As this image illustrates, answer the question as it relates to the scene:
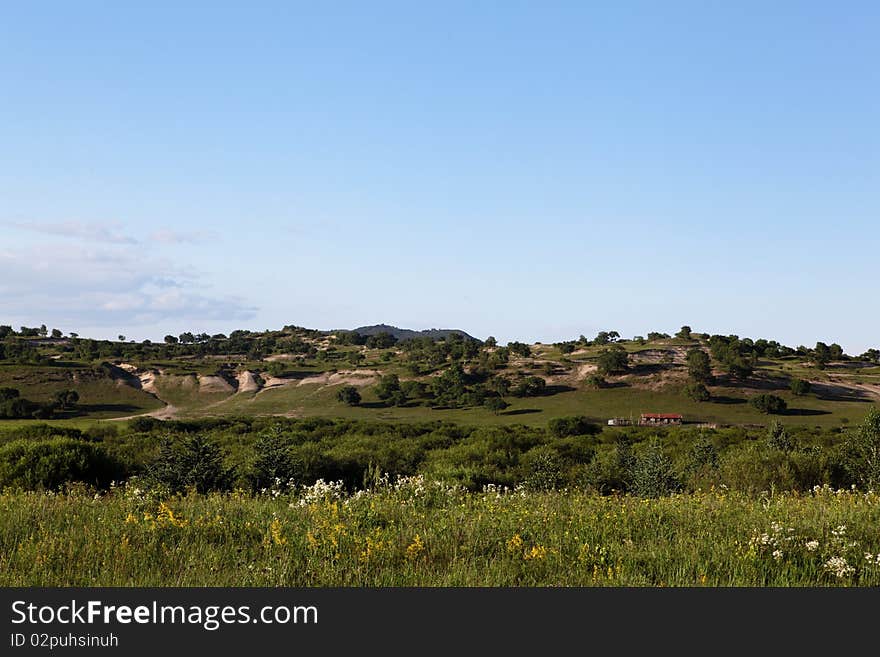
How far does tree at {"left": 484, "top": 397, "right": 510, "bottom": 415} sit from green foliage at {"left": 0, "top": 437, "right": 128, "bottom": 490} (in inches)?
3367

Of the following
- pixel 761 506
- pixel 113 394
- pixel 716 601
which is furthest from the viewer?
pixel 113 394

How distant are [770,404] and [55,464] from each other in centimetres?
10380

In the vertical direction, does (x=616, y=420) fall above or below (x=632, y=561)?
below

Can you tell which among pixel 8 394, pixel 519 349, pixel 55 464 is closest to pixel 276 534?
pixel 55 464

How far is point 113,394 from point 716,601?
139 meters

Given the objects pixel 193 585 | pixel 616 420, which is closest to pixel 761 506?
pixel 193 585

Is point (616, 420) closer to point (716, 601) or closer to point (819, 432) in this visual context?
point (819, 432)

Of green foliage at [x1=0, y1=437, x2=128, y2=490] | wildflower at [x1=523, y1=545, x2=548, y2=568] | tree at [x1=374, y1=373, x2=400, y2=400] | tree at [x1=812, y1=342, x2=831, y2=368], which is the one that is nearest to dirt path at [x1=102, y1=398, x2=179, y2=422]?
tree at [x1=374, y1=373, x2=400, y2=400]

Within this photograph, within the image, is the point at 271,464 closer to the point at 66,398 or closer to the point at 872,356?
the point at 66,398

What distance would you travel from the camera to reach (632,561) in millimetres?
8500

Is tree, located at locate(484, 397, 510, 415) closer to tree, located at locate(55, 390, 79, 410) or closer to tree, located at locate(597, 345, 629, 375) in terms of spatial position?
tree, located at locate(597, 345, 629, 375)

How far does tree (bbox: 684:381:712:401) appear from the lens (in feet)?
388

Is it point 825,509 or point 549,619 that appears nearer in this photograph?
point 549,619

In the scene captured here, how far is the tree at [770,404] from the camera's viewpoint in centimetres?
10775
